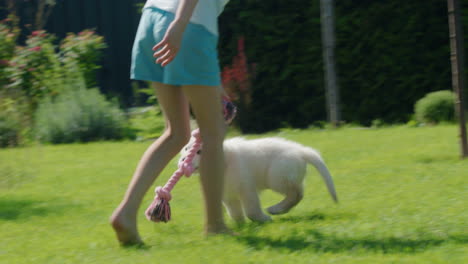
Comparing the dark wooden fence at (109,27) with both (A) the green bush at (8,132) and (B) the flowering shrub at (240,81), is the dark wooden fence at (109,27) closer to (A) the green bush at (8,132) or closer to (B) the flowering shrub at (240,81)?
(B) the flowering shrub at (240,81)

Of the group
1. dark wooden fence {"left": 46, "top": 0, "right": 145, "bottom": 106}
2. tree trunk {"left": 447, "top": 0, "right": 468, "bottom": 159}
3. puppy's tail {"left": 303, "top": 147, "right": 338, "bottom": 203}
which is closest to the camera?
puppy's tail {"left": 303, "top": 147, "right": 338, "bottom": 203}

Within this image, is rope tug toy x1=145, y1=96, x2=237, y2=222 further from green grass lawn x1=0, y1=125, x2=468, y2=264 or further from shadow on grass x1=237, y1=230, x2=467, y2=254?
shadow on grass x1=237, y1=230, x2=467, y2=254

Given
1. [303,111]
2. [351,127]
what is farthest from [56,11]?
[351,127]

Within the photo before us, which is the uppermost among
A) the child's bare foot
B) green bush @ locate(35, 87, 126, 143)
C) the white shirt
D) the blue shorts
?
the white shirt

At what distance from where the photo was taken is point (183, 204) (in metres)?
4.22

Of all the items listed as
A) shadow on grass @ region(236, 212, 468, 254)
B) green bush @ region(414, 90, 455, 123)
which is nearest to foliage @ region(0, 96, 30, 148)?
shadow on grass @ region(236, 212, 468, 254)

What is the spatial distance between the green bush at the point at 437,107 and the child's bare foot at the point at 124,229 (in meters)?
5.28

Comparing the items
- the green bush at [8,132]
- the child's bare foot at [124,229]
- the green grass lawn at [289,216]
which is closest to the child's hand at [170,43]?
the child's bare foot at [124,229]

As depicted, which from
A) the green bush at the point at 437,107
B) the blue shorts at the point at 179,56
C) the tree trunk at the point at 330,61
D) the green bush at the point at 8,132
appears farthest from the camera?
the tree trunk at the point at 330,61

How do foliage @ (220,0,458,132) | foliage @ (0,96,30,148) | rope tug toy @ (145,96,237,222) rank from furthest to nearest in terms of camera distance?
foliage @ (220,0,458,132), foliage @ (0,96,30,148), rope tug toy @ (145,96,237,222)

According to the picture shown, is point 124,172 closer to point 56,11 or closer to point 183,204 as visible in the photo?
point 183,204

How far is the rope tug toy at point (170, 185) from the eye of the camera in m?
3.17

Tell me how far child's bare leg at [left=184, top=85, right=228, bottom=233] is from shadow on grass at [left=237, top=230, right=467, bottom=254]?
0.20 m

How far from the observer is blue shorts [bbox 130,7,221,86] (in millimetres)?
2920
